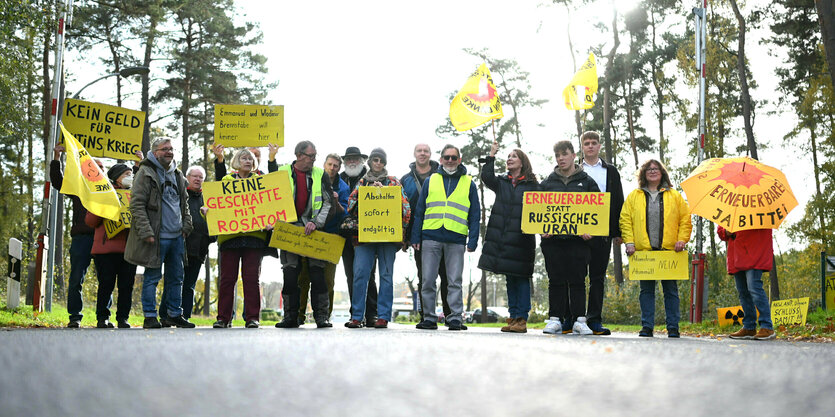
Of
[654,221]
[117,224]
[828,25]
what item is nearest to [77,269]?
[117,224]

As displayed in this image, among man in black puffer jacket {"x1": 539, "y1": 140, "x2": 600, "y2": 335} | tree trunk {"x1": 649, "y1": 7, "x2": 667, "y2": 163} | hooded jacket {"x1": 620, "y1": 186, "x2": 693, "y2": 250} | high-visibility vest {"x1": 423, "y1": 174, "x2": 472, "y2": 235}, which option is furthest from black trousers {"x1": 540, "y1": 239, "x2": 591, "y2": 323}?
tree trunk {"x1": 649, "y1": 7, "x2": 667, "y2": 163}

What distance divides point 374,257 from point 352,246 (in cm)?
49

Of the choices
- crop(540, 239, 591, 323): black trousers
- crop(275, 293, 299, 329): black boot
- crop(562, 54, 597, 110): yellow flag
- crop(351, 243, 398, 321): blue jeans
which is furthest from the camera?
crop(562, 54, 597, 110): yellow flag

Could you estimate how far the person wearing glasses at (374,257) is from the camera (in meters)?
9.73

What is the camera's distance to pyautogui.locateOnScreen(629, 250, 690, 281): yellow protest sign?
897 centimetres

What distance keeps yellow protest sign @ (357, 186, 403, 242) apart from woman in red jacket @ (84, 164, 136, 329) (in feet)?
8.75

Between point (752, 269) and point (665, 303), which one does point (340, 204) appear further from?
point (752, 269)

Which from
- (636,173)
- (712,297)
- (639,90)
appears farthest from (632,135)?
(636,173)

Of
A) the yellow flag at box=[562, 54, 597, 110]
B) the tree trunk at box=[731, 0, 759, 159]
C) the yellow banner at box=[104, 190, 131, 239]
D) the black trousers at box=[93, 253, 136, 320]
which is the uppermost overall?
the tree trunk at box=[731, 0, 759, 159]

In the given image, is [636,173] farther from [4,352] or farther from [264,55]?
[264,55]

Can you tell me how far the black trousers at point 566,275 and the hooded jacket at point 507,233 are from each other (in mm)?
269

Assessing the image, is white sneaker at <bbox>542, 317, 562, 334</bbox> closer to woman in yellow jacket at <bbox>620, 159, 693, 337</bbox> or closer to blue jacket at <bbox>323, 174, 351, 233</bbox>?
woman in yellow jacket at <bbox>620, 159, 693, 337</bbox>

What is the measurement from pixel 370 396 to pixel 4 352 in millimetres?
2547

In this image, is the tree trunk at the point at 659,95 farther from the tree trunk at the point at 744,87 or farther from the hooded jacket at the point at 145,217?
the hooded jacket at the point at 145,217
